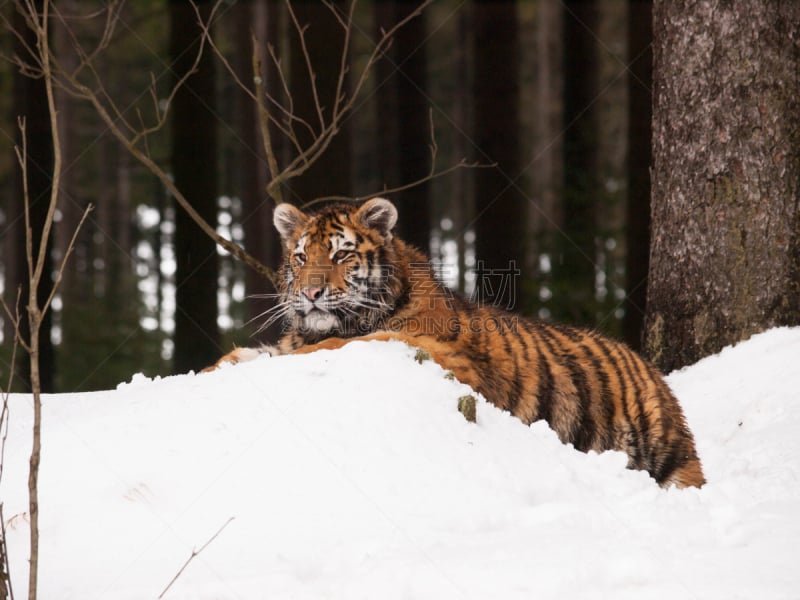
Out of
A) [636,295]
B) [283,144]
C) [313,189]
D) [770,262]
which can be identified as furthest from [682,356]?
[283,144]

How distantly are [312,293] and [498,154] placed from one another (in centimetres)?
Answer: 591

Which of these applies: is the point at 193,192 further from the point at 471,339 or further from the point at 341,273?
the point at 471,339

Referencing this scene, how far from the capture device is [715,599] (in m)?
2.69

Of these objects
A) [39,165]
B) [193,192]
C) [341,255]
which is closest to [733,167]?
Result: [341,255]

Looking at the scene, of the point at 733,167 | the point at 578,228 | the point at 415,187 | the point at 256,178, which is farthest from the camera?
Answer: the point at 256,178

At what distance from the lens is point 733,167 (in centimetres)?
585

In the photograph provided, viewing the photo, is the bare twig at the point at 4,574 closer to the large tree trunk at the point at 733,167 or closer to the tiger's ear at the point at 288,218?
the tiger's ear at the point at 288,218

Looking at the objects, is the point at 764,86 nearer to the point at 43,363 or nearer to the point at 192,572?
the point at 192,572

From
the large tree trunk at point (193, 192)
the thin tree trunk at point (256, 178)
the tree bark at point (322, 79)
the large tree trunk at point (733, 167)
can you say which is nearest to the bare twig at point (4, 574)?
the large tree trunk at point (733, 167)

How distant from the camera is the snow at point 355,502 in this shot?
282cm

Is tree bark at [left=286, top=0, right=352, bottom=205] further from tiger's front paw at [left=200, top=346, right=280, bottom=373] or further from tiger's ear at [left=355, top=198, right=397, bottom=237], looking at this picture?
tiger's front paw at [left=200, top=346, right=280, bottom=373]

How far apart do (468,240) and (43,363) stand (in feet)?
68.9

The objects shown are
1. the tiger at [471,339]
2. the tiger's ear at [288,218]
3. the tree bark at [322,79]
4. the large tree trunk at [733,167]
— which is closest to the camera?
the tiger at [471,339]

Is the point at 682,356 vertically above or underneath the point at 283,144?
underneath
